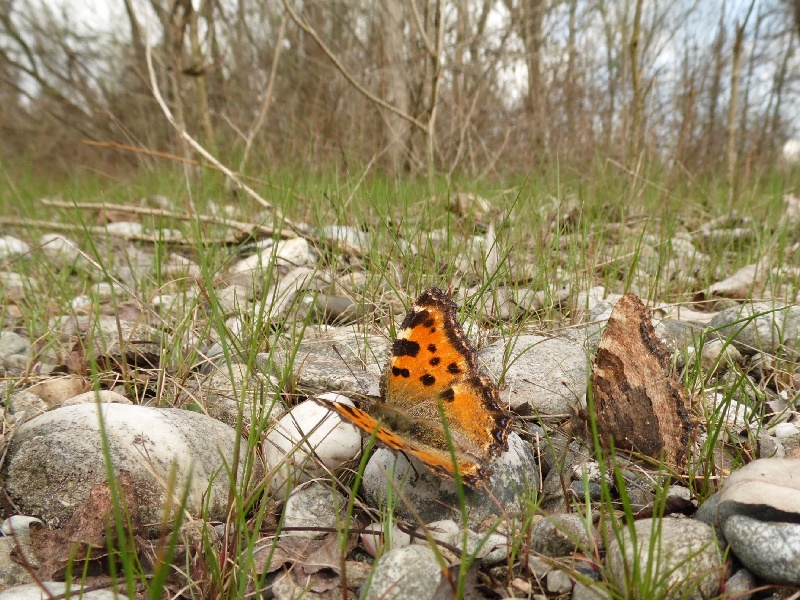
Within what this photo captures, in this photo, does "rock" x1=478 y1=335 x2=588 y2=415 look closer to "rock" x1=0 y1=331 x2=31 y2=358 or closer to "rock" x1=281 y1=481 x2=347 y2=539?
"rock" x1=281 y1=481 x2=347 y2=539

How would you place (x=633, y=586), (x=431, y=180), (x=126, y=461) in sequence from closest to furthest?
(x=633, y=586), (x=126, y=461), (x=431, y=180)

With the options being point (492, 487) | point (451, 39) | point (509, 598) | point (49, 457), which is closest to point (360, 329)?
point (492, 487)

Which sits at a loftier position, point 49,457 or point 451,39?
point 451,39

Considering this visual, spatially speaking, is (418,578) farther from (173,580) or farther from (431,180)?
(431,180)

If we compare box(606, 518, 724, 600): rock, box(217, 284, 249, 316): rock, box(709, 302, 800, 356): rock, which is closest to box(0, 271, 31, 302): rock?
box(217, 284, 249, 316): rock

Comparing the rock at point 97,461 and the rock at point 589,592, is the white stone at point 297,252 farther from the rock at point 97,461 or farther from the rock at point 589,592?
the rock at point 589,592

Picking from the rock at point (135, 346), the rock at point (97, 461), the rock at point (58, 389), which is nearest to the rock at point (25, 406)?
the rock at point (58, 389)
